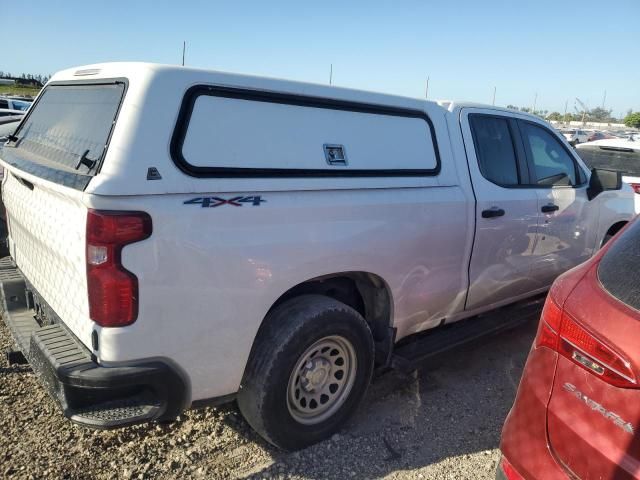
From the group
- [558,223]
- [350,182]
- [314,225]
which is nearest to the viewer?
[314,225]

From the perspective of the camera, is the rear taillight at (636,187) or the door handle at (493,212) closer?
the door handle at (493,212)

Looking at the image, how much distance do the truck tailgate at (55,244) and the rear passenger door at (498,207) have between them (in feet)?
8.23

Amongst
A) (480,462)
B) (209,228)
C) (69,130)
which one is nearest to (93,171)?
(209,228)

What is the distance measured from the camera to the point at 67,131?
2830 mm

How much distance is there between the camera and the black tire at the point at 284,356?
2666 mm

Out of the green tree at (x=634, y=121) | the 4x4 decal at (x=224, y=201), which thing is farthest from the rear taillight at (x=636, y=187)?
the green tree at (x=634, y=121)

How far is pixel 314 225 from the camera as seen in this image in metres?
2.67

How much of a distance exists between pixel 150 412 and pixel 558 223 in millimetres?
3497

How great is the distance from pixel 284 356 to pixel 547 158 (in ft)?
9.78

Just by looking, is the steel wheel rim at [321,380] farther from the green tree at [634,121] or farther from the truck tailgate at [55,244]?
the green tree at [634,121]

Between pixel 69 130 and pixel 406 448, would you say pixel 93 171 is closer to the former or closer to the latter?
pixel 69 130

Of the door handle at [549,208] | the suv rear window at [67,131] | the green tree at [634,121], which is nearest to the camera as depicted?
the suv rear window at [67,131]

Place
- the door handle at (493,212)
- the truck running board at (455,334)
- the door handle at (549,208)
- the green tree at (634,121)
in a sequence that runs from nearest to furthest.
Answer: the truck running board at (455,334), the door handle at (493,212), the door handle at (549,208), the green tree at (634,121)

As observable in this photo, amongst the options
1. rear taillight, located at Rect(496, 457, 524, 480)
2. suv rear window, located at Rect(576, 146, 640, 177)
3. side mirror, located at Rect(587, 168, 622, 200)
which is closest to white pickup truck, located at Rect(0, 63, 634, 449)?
rear taillight, located at Rect(496, 457, 524, 480)
